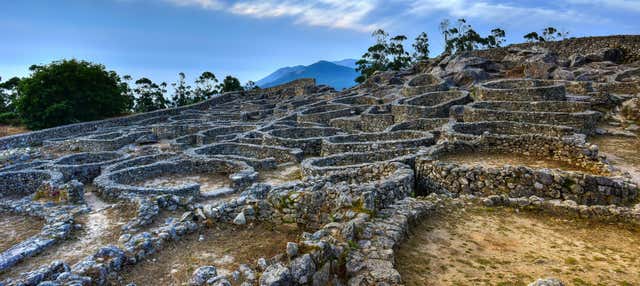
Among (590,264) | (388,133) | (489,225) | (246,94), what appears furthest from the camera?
(246,94)

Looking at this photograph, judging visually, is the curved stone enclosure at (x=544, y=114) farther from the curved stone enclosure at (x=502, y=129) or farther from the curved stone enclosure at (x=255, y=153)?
the curved stone enclosure at (x=255, y=153)

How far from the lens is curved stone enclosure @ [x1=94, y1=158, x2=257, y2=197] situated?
16.9 m

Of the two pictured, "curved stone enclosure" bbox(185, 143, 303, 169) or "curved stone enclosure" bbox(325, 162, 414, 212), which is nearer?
"curved stone enclosure" bbox(325, 162, 414, 212)

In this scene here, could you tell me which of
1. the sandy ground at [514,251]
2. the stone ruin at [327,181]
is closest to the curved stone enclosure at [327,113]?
the stone ruin at [327,181]

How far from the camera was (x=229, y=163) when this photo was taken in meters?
21.7

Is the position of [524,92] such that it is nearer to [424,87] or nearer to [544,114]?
[544,114]

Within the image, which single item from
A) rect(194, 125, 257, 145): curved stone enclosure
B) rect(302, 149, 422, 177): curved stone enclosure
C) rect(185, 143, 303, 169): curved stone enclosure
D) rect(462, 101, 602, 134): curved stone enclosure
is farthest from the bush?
rect(462, 101, 602, 134): curved stone enclosure

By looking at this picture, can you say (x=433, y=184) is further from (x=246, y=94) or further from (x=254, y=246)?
(x=246, y=94)

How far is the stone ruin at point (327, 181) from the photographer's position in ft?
25.0

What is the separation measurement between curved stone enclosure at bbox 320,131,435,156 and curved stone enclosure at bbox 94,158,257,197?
203 inches

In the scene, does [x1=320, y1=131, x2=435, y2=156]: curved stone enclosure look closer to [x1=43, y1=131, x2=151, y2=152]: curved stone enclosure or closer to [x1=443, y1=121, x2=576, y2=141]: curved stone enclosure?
[x1=443, y1=121, x2=576, y2=141]: curved stone enclosure

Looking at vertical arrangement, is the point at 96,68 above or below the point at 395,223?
above

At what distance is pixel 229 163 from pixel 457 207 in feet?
46.9

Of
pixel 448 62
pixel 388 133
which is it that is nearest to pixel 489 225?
pixel 388 133
